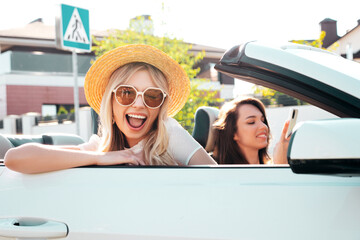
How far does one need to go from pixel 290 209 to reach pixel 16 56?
2167 cm

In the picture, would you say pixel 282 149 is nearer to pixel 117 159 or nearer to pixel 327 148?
pixel 117 159

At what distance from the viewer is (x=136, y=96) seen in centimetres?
211

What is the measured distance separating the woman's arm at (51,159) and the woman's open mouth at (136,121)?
458 mm

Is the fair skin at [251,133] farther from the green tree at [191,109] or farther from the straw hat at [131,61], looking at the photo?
the green tree at [191,109]

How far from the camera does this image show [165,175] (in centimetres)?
150

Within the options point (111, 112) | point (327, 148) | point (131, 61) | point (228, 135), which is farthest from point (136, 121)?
point (327, 148)

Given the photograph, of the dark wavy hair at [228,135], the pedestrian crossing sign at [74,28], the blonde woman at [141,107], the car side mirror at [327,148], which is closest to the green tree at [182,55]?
the pedestrian crossing sign at [74,28]

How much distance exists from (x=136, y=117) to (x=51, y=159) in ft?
1.89

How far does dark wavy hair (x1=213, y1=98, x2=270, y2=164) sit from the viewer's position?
9.54 ft

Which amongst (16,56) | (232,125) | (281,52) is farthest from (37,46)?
(281,52)

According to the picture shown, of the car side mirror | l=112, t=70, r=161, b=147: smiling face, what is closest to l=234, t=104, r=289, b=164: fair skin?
l=112, t=70, r=161, b=147: smiling face

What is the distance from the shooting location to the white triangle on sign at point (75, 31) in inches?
262

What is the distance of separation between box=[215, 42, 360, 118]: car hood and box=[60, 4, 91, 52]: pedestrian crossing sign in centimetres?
540

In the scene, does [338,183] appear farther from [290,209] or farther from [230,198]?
[230,198]
